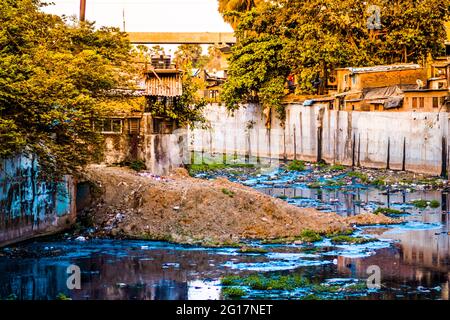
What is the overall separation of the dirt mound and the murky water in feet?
2.84

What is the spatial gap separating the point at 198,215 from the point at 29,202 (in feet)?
16.4

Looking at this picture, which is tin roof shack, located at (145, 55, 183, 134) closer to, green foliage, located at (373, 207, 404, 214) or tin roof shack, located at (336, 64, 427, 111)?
green foliage, located at (373, 207, 404, 214)

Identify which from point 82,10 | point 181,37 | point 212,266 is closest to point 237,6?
point 181,37

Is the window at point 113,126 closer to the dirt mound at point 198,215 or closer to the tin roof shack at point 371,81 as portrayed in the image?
the dirt mound at point 198,215

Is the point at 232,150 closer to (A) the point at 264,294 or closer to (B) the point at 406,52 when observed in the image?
(B) the point at 406,52

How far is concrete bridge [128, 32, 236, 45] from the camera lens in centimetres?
6906

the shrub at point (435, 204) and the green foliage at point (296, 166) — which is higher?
the green foliage at point (296, 166)

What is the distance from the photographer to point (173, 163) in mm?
44344

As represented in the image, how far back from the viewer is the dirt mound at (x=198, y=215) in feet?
98.6

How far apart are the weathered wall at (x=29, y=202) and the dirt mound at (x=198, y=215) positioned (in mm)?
1039

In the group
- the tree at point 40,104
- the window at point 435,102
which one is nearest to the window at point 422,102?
the window at point 435,102

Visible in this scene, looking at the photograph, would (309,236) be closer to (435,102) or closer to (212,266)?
(212,266)

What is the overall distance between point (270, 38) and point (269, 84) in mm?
2993

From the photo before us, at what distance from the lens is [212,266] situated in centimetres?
2589
